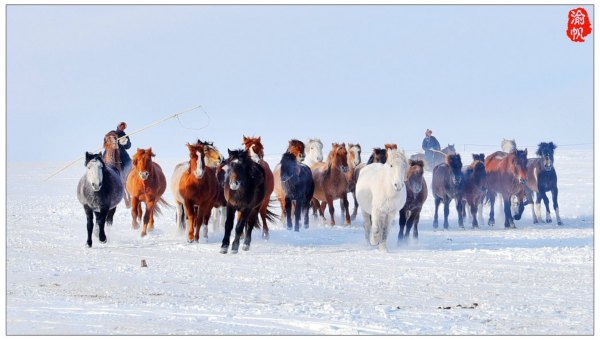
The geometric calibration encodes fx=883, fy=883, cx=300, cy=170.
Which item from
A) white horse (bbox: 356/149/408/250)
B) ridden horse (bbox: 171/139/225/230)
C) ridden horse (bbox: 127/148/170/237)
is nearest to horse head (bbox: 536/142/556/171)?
white horse (bbox: 356/149/408/250)

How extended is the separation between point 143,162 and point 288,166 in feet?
12.1

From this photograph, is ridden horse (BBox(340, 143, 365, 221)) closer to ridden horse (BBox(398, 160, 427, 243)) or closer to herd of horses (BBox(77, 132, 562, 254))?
herd of horses (BBox(77, 132, 562, 254))

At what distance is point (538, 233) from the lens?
18.3 meters

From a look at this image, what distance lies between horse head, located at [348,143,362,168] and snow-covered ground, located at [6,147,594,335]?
109 inches

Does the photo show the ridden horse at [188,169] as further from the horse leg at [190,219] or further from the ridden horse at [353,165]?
the ridden horse at [353,165]

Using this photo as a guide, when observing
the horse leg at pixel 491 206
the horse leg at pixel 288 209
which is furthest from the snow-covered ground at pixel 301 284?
the horse leg at pixel 491 206

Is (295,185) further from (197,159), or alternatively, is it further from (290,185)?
(197,159)

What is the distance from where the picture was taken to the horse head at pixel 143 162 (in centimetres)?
1602

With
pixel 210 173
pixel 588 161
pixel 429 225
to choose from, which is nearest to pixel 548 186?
pixel 429 225

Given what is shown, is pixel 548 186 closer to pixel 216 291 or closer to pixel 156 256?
pixel 156 256

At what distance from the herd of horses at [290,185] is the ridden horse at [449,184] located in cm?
2

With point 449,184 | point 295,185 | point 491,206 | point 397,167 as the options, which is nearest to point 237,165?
point 397,167

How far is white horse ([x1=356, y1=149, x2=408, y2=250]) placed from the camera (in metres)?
13.9

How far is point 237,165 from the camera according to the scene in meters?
13.7
